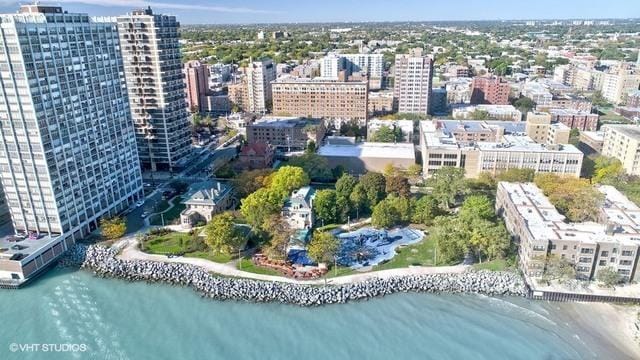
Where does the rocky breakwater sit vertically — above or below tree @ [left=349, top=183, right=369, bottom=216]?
below

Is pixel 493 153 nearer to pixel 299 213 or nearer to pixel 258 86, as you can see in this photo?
pixel 299 213

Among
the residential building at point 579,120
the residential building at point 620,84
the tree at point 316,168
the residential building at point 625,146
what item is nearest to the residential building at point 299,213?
the tree at point 316,168

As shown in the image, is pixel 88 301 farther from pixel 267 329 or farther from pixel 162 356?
pixel 267 329

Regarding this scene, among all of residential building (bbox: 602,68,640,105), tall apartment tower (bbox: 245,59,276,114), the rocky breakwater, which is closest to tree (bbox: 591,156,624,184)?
the rocky breakwater

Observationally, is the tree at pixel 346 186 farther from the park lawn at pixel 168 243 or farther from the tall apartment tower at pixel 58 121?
the tall apartment tower at pixel 58 121

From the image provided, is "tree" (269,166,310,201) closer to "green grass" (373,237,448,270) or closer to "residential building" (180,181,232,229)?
"residential building" (180,181,232,229)

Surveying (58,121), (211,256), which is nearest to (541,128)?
(211,256)
